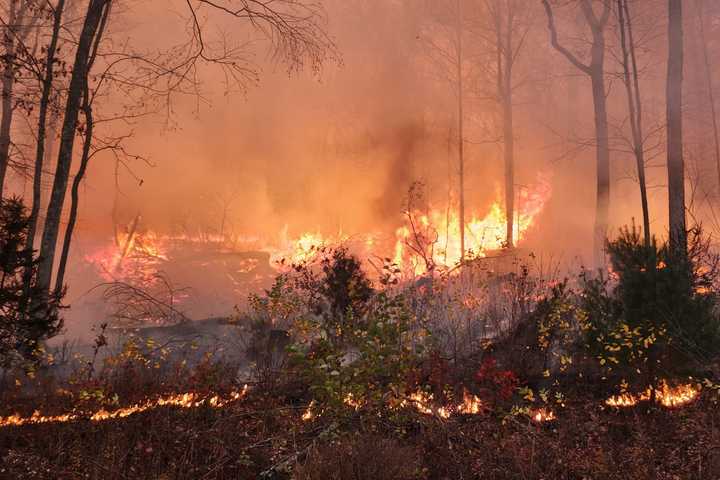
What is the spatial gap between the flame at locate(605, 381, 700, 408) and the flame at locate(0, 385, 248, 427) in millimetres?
4163

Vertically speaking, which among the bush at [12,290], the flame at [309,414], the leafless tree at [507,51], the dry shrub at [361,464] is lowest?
the dry shrub at [361,464]

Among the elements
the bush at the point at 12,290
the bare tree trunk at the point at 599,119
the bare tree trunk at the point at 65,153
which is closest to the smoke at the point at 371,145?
the bare tree trunk at the point at 599,119

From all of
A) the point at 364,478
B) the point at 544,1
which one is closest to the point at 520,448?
the point at 364,478

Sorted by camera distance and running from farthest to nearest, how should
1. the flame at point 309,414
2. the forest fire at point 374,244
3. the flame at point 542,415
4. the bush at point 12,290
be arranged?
1. the forest fire at point 374,244
2. the flame at point 542,415
3. the flame at point 309,414
4. the bush at point 12,290

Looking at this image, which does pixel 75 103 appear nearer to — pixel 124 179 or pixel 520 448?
pixel 520 448

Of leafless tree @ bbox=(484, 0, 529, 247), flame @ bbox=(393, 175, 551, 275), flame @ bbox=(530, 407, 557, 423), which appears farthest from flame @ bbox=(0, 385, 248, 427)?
leafless tree @ bbox=(484, 0, 529, 247)

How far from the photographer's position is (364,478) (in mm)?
3756

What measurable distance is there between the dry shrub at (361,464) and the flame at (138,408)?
6.44 feet

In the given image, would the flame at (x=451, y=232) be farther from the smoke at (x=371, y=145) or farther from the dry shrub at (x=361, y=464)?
the dry shrub at (x=361, y=464)

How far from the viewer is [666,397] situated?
5.42 m

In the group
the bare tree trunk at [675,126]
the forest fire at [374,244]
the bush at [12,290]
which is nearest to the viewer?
the bush at [12,290]

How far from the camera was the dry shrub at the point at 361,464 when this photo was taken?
12.4 feet

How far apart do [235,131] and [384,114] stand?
6223 mm

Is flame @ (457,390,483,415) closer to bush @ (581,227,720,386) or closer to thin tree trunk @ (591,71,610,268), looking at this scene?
bush @ (581,227,720,386)
